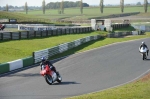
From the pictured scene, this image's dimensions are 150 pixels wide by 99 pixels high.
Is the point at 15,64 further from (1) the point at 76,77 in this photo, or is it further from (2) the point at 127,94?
(2) the point at 127,94

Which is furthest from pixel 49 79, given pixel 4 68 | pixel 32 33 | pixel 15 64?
pixel 32 33

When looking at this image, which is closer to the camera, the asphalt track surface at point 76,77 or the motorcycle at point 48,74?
the asphalt track surface at point 76,77

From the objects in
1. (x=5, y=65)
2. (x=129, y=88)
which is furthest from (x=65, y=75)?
(x=129, y=88)

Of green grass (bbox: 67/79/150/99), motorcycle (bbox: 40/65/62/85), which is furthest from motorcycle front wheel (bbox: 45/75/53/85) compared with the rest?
green grass (bbox: 67/79/150/99)

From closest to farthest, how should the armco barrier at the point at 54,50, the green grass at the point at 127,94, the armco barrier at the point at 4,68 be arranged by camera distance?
the green grass at the point at 127,94 → the armco barrier at the point at 4,68 → the armco barrier at the point at 54,50

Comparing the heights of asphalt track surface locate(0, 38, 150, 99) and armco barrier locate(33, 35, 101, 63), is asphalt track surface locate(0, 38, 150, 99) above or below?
below

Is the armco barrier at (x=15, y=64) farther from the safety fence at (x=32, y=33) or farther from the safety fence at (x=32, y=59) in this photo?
the safety fence at (x=32, y=33)

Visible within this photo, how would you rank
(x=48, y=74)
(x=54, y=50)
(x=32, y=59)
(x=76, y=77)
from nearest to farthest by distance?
(x=48, y=74)
(x=76, y=77)
(x=32, y=59)
(x=54, y=50)

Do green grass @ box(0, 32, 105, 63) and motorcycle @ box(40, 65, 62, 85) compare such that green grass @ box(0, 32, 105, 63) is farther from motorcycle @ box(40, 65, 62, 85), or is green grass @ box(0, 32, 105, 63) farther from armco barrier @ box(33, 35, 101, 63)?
motorcycle @ box(40, 65, 62, 85)

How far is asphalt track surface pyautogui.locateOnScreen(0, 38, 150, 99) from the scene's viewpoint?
1617 centimetres

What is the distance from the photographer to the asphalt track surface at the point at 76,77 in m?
16.2

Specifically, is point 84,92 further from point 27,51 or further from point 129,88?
point 27,51

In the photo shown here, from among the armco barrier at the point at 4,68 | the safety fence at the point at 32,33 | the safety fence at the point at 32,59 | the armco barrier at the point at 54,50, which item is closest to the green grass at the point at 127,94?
the armco barrier at the point at 4,68

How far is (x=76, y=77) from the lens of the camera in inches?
814
